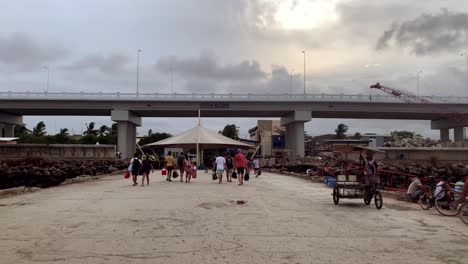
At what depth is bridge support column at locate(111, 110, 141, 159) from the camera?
64812 millimetres

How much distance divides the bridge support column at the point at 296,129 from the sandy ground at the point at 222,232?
164ft

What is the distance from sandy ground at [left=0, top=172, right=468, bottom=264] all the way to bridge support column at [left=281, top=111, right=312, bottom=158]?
50.0m

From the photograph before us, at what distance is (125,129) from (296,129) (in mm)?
24652

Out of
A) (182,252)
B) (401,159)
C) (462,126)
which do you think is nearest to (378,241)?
(182,252)

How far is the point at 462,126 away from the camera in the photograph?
7312 cm

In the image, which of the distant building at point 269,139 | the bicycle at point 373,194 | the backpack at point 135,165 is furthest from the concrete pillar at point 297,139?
the bicycle at point 373,194

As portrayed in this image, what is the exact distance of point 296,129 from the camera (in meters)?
67.7

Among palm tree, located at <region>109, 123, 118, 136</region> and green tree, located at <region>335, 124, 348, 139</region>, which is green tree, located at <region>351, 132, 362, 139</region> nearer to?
green tree, located at <region>335, 124, 348, 139</region>

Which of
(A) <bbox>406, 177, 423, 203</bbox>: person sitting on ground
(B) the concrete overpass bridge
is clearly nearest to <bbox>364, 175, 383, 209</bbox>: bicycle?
(A) <bbox>406, 177, 423, 203</bbox>: person sitting on ground

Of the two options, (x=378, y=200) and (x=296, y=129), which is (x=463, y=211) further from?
(x=296, y=129)

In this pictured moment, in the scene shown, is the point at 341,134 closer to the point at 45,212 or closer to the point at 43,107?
the point at 43,107

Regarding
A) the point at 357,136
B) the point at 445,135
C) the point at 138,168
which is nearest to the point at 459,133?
the point at 445,135

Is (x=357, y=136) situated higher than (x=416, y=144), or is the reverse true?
(x=357, y=136)

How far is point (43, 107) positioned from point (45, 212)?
55.2m
